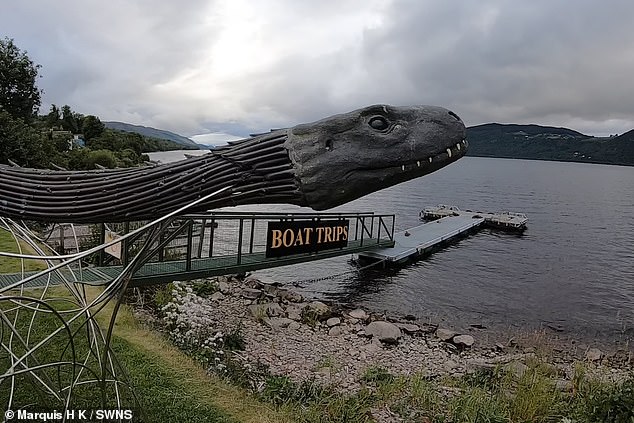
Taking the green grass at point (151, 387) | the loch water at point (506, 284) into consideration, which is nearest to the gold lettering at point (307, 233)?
the loch water at point (506, 284)

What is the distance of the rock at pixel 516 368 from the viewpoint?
27.6 ft

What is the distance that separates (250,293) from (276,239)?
3302mm

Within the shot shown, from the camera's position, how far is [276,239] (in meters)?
A: 10.5

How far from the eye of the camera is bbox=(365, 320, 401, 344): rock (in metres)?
10.8

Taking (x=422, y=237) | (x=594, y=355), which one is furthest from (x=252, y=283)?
(x=422, y=237)

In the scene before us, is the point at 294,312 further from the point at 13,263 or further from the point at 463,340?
the point at 13,263

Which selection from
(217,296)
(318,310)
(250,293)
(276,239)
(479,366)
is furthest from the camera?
(250,293)

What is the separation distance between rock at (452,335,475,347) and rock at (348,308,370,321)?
2.31 m

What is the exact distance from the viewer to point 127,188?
2.27m

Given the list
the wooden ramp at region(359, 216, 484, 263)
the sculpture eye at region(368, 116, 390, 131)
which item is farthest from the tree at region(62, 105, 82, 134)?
the sculpture eye at region(368, 116, 390, 131)

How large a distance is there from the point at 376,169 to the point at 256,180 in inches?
20.9

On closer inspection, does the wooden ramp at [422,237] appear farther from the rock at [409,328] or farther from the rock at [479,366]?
Answer: the rock at [479,366]

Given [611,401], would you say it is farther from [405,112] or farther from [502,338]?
[502,338]

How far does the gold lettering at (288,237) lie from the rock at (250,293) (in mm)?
2861
